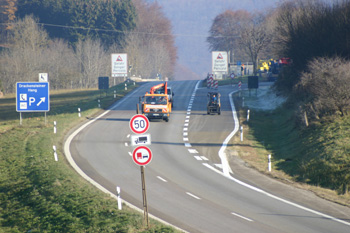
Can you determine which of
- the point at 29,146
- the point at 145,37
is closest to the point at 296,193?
the point at 29,146

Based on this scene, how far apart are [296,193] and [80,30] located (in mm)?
91003

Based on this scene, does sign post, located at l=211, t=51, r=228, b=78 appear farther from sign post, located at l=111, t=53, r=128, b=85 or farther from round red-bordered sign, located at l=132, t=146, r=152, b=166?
round red-bordered sign, located at l=132, t=146, r=152, b=166

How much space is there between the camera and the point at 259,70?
7125 cm

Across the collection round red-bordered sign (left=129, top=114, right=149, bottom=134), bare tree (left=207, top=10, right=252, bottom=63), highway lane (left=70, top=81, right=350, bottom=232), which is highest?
bare tree (left=207, top=10, right=252, bottom=63)

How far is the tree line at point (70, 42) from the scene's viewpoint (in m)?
82.6

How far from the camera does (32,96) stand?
103ft

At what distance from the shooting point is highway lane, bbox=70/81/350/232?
15.3 meters

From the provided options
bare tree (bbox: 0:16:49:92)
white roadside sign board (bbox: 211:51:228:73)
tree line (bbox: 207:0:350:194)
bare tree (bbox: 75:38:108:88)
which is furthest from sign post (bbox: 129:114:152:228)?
bare tree (bbox: 75:38:108:88)

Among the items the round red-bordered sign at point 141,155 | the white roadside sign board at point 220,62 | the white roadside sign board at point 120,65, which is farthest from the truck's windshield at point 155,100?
the round red-bordered sign at point 141,155

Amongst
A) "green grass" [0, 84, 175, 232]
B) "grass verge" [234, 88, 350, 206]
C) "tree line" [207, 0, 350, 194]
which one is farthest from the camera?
"tree line" [207, 0, 350, 194]

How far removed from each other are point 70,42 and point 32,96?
74846mm

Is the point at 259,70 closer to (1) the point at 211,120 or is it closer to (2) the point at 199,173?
(1) the point at 211,120

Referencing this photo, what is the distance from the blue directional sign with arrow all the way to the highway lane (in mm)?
3174

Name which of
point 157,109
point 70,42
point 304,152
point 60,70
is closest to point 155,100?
point 157,109
